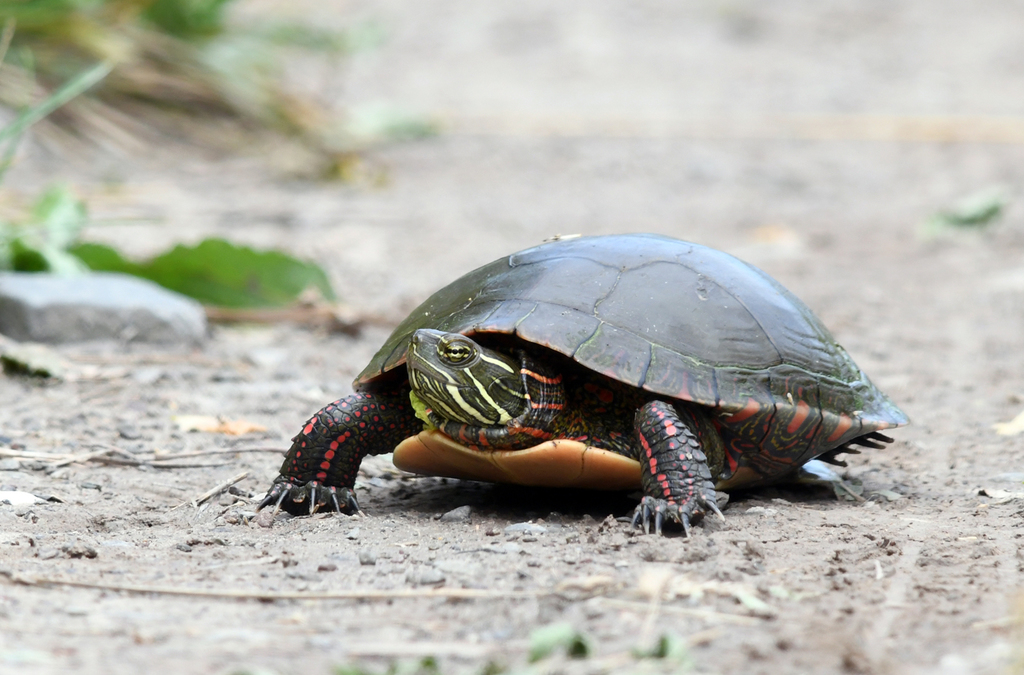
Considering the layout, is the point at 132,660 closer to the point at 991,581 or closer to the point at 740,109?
the point at 991,581

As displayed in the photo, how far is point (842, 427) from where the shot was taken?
3244 mm

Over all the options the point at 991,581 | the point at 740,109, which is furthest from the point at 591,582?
the point at 740,109

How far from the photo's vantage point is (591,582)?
2.35 m

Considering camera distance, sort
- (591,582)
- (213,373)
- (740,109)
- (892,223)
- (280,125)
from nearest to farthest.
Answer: (591,582), (213,373), (892,223), (280,125), (740,109)

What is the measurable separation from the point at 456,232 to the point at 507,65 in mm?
7635

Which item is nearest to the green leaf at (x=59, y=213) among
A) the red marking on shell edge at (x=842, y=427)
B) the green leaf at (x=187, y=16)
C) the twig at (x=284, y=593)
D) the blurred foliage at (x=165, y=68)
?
the blurred foliage at (x=165, y=68)

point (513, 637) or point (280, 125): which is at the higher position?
point (280, 125)

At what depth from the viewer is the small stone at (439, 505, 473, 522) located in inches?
122

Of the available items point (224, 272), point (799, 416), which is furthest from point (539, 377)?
point (224, 272)

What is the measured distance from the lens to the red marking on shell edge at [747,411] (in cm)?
302

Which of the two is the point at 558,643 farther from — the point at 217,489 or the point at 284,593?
the point at 217,489

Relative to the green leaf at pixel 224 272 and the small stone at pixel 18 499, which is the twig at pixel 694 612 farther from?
the green leaf at pixel 224 272

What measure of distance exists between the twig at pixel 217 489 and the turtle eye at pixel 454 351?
914mm

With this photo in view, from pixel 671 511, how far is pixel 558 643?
0.90 metres
